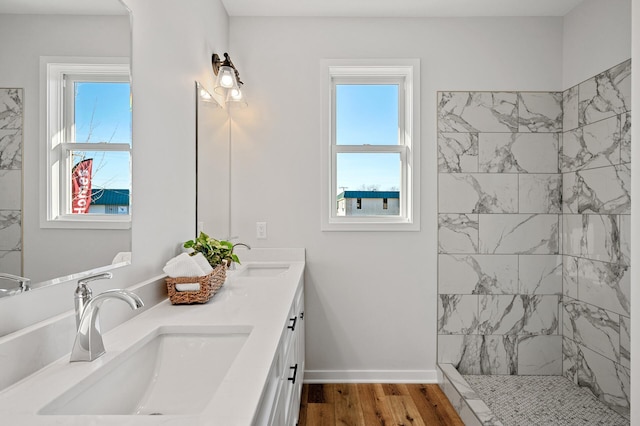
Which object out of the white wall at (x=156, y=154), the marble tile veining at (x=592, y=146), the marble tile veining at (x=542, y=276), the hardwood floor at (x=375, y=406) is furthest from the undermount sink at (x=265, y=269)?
the marble tile veining at (x=592, y=146)

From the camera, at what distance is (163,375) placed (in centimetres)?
115

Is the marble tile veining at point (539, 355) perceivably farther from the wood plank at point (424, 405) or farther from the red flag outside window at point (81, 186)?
the red flag outside window at point (81, 186)

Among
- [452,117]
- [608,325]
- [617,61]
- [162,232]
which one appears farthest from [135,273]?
[617,61]

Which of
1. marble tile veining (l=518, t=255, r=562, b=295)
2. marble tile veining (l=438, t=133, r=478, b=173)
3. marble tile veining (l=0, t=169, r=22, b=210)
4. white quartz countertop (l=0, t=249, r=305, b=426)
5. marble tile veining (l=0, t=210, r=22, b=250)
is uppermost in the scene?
marble tile veining (l=438, t=133, r=478, b=173)

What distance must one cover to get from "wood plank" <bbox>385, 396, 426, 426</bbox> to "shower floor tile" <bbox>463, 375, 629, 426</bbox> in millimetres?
446

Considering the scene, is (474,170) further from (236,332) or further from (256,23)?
(236,332)

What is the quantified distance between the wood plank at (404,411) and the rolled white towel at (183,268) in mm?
1549

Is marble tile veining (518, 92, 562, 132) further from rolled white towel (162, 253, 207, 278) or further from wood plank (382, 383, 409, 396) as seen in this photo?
rolled white towel (162, 253, 207, 278)

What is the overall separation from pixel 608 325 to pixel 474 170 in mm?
1261

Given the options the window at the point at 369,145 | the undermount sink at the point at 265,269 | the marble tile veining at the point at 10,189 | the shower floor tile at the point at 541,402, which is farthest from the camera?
the window at the point at 369,145

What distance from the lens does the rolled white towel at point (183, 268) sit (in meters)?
1.52

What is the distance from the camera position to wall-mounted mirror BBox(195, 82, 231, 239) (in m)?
2.11

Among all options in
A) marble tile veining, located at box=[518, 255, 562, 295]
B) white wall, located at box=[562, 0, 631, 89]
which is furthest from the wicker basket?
white wall, located at box=[562, 0, 631, 89]

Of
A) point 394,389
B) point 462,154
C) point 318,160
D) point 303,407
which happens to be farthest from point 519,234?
point 303,407
